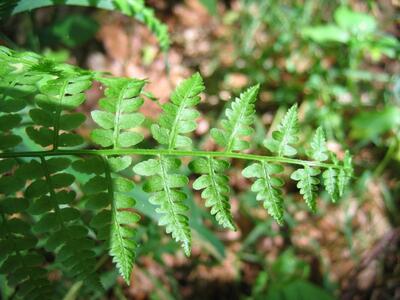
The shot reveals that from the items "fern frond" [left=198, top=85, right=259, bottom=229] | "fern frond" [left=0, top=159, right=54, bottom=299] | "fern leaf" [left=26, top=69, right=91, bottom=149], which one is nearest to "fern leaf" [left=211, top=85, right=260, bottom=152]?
"fern frond" [left=198, top=85, right=259, bottom=229]

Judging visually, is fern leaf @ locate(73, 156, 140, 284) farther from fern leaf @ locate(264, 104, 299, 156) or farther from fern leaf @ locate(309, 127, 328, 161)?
fern leaf @ locate(309, 127, 328, 161)

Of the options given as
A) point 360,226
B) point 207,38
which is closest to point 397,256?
point 360,226

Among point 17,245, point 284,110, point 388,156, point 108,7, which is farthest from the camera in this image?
point 284,110

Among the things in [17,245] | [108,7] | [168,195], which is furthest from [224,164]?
[108,7]

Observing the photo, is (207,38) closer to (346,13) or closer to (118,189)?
(346,13)

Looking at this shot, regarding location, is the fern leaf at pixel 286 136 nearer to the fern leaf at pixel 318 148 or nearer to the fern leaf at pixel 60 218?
the fern leaf at pixel 318 148

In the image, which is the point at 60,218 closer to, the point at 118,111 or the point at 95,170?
the point at 95,170

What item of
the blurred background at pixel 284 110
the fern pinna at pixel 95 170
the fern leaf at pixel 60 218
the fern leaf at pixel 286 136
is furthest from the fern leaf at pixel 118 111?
the blurred background at pixel 284 110
